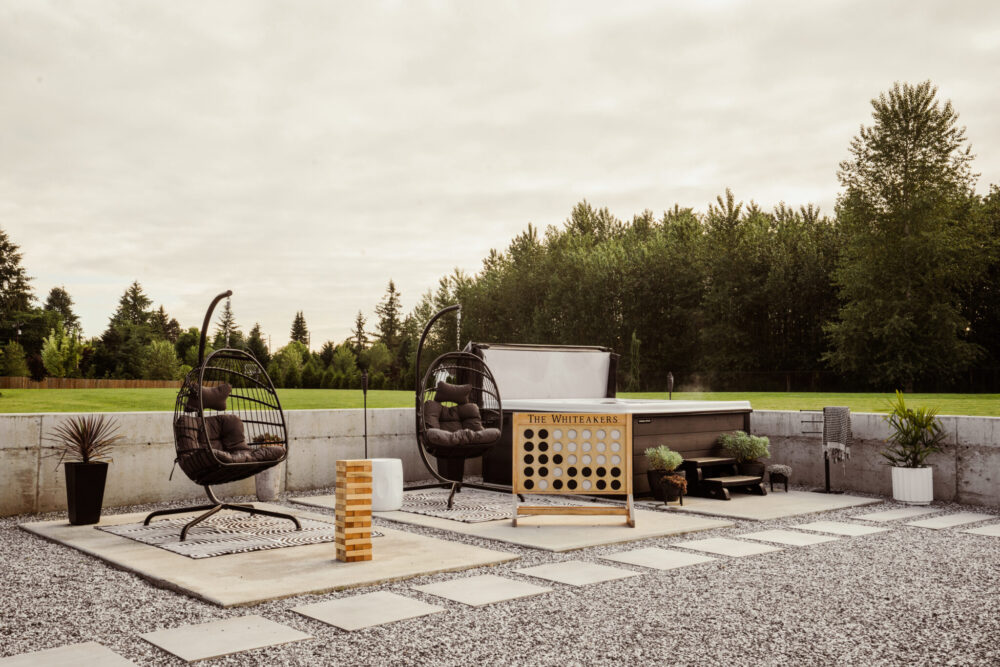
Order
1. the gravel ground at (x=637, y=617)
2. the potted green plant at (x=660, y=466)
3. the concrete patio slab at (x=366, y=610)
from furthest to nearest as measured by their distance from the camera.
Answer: the potted green plant at (x=660, y=466)
the concrete patio slab at (x=366, y=610)
the gravel ground at (x=637, y=617)

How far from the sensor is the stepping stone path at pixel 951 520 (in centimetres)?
621

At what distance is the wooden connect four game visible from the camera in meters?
6.37

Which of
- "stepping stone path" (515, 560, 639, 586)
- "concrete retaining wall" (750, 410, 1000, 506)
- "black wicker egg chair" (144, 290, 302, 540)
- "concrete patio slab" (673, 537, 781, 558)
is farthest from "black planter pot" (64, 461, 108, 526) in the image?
"concrete retaining wall" (750, 410, 1000, 506)

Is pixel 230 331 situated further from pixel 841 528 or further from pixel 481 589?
pixel 481 589

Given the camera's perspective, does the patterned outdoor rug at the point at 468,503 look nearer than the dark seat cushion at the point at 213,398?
No

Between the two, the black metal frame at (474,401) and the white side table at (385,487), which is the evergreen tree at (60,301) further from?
the white side table at (385,487)

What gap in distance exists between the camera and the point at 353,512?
4.79 metres

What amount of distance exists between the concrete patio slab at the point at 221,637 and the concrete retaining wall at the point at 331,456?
4024mm

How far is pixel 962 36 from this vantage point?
1050 centimetres

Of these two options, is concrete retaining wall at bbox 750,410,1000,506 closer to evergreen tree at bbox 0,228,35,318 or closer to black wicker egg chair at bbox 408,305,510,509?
black wicker egg chair at bbox 408,305,510,509

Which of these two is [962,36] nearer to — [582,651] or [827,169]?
[582,651]

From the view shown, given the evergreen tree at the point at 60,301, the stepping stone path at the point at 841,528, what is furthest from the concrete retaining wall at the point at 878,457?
the evergreen tree at the point at 60,301

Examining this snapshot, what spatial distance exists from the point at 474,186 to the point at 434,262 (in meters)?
21.0

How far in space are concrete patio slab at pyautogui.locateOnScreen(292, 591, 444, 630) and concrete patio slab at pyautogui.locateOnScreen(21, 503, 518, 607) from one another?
26cm
